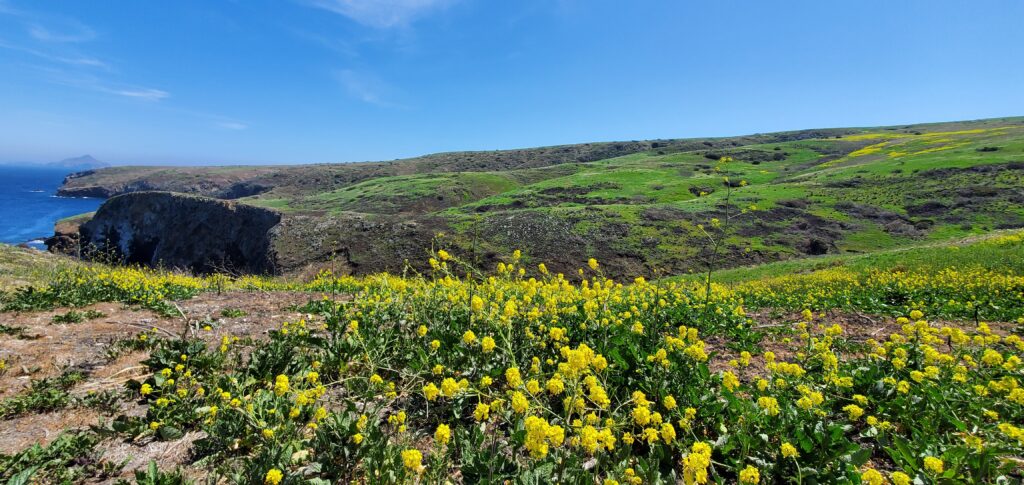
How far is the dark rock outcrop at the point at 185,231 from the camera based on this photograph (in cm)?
3925

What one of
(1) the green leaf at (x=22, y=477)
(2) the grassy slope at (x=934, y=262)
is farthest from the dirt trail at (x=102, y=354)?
(2) the grassy slope at (x=934, y=262)

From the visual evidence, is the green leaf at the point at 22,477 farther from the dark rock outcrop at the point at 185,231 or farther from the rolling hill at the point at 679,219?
the dark rock outcrop at the point at 185,231

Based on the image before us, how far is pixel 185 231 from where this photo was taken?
1777 inches

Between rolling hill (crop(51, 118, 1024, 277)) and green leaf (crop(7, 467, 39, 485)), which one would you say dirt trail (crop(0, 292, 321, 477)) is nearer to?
green leaf (crop(7, 467, 39, 485))

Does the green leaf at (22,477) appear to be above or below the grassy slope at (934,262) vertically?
above

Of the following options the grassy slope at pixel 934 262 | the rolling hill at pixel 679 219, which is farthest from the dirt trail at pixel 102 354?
the grassy slope at pixel 934 262

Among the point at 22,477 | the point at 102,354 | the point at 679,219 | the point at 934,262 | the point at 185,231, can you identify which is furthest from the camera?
the point at 185,231

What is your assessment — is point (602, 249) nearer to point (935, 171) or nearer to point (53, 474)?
point (53, 474)

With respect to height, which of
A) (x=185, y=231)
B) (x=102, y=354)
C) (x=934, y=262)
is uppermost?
A: (x=102, y=354)

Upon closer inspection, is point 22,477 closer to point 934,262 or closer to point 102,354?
point 102,354

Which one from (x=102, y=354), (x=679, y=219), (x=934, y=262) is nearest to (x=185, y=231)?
(x=102, y=354)

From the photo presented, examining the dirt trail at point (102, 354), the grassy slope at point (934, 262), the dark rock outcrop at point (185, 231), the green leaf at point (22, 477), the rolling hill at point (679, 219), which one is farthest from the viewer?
the dark rock outcrop at point (185, 231)

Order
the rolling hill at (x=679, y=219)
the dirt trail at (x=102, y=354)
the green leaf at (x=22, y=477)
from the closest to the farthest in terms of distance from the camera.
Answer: the green leaf at (x=22, y=477) < the dirt trail at (x=102, y=354) < the rolling hill at (x=679, y=219)

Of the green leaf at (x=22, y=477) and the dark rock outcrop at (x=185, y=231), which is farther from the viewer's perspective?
the dark rock outcrop at (x=185, y=231)
